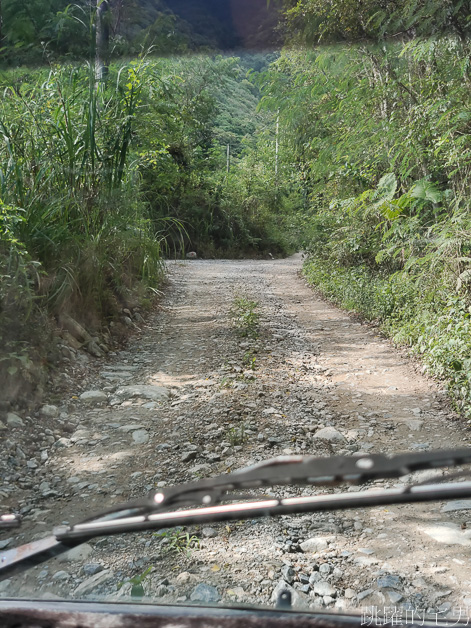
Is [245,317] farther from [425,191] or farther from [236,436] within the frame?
[236,436]

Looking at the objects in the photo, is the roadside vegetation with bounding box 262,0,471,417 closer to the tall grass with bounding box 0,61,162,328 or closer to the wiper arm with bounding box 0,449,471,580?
the tall grass with bounding box 0,61,162,328

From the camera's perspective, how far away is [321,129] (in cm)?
1073

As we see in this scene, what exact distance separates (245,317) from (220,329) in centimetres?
62

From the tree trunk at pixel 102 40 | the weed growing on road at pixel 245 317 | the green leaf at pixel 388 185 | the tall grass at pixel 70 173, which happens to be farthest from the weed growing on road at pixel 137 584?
the green leaf at pixel 388 185

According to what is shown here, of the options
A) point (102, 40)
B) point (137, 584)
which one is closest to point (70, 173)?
point (102, 40)

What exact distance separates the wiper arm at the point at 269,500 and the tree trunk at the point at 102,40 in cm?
538

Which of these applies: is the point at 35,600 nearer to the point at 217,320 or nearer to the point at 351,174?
the point at 217,320

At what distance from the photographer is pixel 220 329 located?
6652 mm

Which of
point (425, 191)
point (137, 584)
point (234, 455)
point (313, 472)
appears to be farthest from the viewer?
point (425, 191)

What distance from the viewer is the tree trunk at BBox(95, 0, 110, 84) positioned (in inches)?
204

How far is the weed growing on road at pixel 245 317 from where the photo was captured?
6441mm

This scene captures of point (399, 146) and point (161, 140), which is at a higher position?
point (161, 140)

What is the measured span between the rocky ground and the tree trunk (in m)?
2.98

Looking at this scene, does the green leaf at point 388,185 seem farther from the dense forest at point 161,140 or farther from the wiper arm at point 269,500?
the wiper arm at point 269,500
